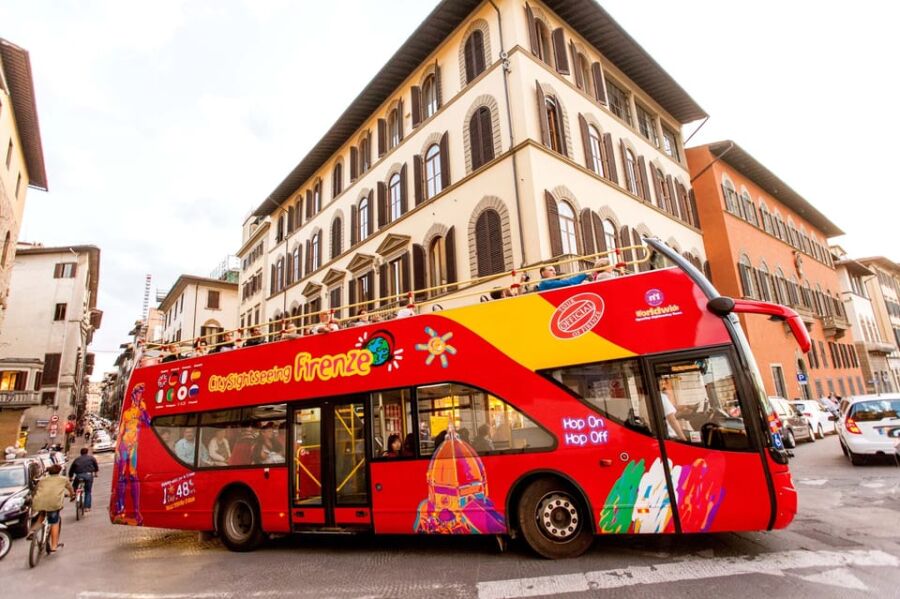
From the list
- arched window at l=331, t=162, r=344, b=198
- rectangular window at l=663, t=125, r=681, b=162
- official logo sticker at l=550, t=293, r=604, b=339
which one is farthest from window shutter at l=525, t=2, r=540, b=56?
official logo sticker at l=550, t=293, r=604, b=339

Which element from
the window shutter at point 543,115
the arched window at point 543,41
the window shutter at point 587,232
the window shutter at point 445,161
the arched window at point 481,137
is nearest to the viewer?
the window shutter at point 543,115

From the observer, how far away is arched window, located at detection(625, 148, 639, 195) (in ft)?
64.8

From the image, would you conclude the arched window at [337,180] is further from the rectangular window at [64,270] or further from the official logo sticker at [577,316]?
the rectangular window at [64,270]

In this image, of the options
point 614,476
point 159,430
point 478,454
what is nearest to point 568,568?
point 614,476

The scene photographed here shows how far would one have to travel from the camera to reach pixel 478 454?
258 inches

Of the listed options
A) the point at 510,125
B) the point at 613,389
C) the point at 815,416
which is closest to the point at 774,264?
the point at 815,416

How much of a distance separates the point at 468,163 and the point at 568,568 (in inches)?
546

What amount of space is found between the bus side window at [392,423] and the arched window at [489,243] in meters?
8.48

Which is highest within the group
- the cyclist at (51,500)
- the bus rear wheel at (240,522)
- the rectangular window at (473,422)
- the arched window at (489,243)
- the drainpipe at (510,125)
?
the drainpipe at (510,125)

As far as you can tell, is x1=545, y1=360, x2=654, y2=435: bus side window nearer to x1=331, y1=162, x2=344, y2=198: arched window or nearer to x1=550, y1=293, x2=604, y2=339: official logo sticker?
x1=550, y1=293, x2=604, y2=339: official logo sticker

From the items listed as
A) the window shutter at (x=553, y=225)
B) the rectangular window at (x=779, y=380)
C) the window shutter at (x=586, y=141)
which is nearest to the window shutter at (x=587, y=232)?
the window shutter at (x=553, y=225)

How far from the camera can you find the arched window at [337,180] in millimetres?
25594

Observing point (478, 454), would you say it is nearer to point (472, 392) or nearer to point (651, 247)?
point (472, 392)

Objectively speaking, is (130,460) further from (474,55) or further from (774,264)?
(774,264)
